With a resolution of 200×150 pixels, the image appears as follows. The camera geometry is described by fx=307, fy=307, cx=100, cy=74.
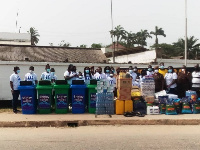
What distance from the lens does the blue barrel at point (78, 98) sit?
10805 millimetres

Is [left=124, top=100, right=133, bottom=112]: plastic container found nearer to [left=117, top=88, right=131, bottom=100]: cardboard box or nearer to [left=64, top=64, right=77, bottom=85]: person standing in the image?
[left=117, top=88, right=131, bottom=100]: cardboard box

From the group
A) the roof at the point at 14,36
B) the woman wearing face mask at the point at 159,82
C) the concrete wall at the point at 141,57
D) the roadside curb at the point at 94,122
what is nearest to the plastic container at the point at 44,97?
the roadside curb at the point at 94,122

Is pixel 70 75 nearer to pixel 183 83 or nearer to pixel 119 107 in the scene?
pixel 119 107

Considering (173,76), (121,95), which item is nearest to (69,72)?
(121,95)

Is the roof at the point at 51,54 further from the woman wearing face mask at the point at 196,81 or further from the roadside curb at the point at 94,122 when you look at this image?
the roadside curb at the point at 94,122

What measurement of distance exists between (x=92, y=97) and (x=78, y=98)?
50 centimetres

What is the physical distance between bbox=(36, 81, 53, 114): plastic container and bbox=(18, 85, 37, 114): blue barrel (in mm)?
212

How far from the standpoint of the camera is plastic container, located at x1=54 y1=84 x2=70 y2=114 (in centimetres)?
1072

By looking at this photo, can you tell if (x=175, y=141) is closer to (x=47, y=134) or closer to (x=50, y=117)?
(x=47, y=134)

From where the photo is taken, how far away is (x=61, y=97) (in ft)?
35.4

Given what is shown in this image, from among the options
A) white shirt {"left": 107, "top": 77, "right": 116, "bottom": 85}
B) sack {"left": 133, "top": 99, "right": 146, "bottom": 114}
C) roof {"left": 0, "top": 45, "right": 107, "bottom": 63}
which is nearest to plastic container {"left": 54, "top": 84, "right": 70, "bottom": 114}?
white shirt {"left": 107, "top": 77, "right": 116, "bottom": 85}

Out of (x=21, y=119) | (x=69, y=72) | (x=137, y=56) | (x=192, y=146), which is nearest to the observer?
(x=192, y=146)

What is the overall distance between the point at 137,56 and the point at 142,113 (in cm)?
2758

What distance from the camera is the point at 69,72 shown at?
12445mm
